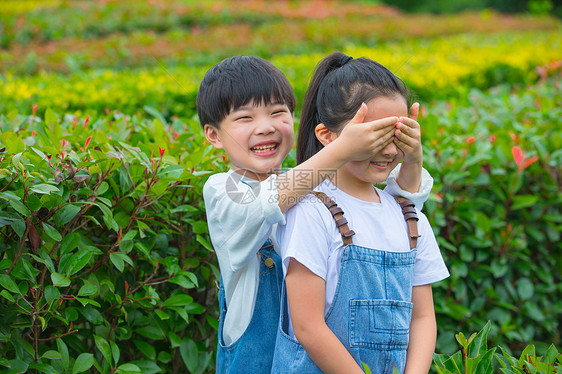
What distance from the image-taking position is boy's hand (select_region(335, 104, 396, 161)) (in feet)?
4.70

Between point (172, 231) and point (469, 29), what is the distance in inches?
525

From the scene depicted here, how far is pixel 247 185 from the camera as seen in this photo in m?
1.63

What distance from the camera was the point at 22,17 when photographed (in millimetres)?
9883

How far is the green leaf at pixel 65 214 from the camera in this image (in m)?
1.80

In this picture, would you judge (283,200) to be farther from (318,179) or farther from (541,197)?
(541,197)

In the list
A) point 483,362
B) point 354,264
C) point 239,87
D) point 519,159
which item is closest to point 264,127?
point 239,87

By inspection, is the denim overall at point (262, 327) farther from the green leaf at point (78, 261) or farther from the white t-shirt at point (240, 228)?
the green leaf at point (78, 261)

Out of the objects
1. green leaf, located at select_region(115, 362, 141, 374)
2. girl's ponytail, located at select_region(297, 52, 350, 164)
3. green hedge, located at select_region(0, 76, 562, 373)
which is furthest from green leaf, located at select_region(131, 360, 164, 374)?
girl's ponytail, located at select_region(297, 52, 350, 164)

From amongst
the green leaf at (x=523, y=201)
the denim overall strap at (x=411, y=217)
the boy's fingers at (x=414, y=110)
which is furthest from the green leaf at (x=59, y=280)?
the green leaf at (x=523, y=201)

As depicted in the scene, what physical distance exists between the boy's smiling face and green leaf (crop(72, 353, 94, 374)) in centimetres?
83

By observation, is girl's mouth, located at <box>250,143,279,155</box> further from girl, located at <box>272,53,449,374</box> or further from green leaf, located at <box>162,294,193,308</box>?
green leaf, located at <box>162,294,193,308</box>

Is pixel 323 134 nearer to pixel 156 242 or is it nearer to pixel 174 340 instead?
pixel 156 242

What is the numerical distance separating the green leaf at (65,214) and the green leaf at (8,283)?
0.76 ft

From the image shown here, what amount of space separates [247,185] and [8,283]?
84 cm
